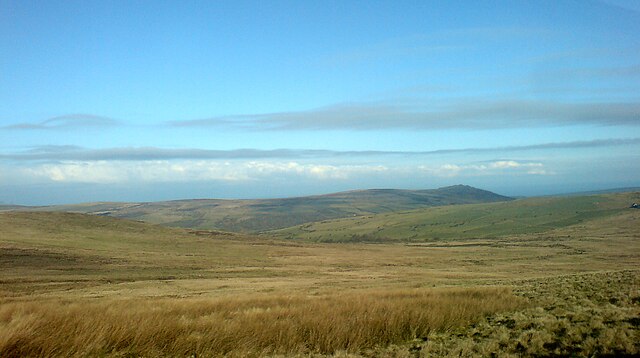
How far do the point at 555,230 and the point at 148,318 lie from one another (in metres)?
128

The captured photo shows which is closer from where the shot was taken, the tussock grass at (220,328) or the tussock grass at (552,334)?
the tussock grass at (220,328)

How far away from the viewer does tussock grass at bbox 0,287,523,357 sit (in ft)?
26.9

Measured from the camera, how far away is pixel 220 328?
989 cm

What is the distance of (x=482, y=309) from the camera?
43.5 feet

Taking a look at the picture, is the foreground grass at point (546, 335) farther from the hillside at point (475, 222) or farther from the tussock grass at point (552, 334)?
the hillside at point (475, 222)

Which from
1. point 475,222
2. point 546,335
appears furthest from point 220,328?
point 475,222

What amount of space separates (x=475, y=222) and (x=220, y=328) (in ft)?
521

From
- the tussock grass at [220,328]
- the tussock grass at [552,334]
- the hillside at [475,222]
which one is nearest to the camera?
the tussock grass at [220,328]

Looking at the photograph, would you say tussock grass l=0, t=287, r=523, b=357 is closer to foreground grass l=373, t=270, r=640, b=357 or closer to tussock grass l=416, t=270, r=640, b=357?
foreground grass l=373, t=270, r=640, b=357

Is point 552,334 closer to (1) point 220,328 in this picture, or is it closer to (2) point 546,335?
(2) point 546,335

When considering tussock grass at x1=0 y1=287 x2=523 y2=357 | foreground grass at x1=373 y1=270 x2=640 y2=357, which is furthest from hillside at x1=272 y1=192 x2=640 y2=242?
tussock grass at x1=0 y1=287 x2=523 y2=357

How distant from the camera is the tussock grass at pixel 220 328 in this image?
323 inches

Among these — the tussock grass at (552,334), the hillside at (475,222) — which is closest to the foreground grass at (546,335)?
the tussock grass at (552,334)

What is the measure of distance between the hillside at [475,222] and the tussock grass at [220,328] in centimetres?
11683
